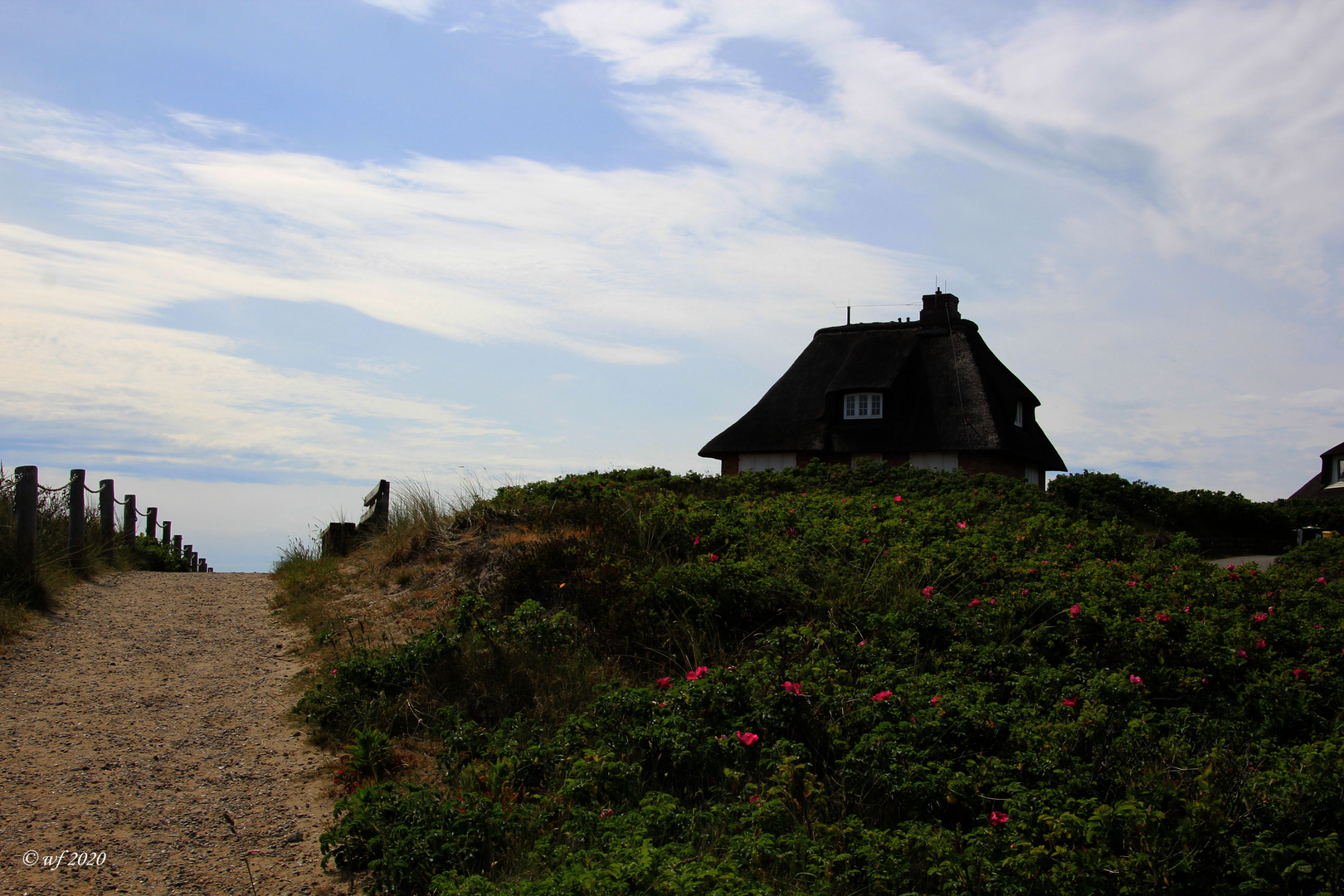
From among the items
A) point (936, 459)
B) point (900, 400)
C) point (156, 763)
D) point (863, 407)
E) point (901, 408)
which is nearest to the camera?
point (156, 763)

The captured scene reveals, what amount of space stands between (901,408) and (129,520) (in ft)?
57.4

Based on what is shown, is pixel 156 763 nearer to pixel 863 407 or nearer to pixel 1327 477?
pixel 863 407

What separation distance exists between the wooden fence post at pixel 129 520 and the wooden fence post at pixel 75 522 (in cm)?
265

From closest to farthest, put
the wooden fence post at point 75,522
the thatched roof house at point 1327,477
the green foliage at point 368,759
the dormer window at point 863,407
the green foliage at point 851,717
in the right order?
the green foliage at point 851,717, the green foliage at point 368,759, the wooden fence post at point 75,522, the dormer window at point 863,407, the thatched roof house at point 1327,477

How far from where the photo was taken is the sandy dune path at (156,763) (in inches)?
146

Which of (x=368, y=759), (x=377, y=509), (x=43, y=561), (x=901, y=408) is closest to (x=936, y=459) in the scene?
(x=901, y=408)

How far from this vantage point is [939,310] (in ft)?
86.0

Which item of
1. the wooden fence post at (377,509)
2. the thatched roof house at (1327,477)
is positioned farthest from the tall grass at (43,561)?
the thatched roof house at (1327,477)

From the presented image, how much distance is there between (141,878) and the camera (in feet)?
11.8

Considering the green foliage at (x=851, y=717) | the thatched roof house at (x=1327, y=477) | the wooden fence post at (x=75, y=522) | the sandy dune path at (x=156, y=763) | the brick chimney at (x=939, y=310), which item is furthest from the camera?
the thatched roof house at (x=1327, y=477)

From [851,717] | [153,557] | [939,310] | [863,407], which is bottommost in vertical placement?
[851,717]

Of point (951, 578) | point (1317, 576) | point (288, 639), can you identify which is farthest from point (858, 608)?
point (1317, 576)

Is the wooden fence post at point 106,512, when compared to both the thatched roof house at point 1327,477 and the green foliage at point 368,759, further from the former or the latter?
the thatched roof house at point 1327,477

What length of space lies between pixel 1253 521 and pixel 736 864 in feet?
63.8
